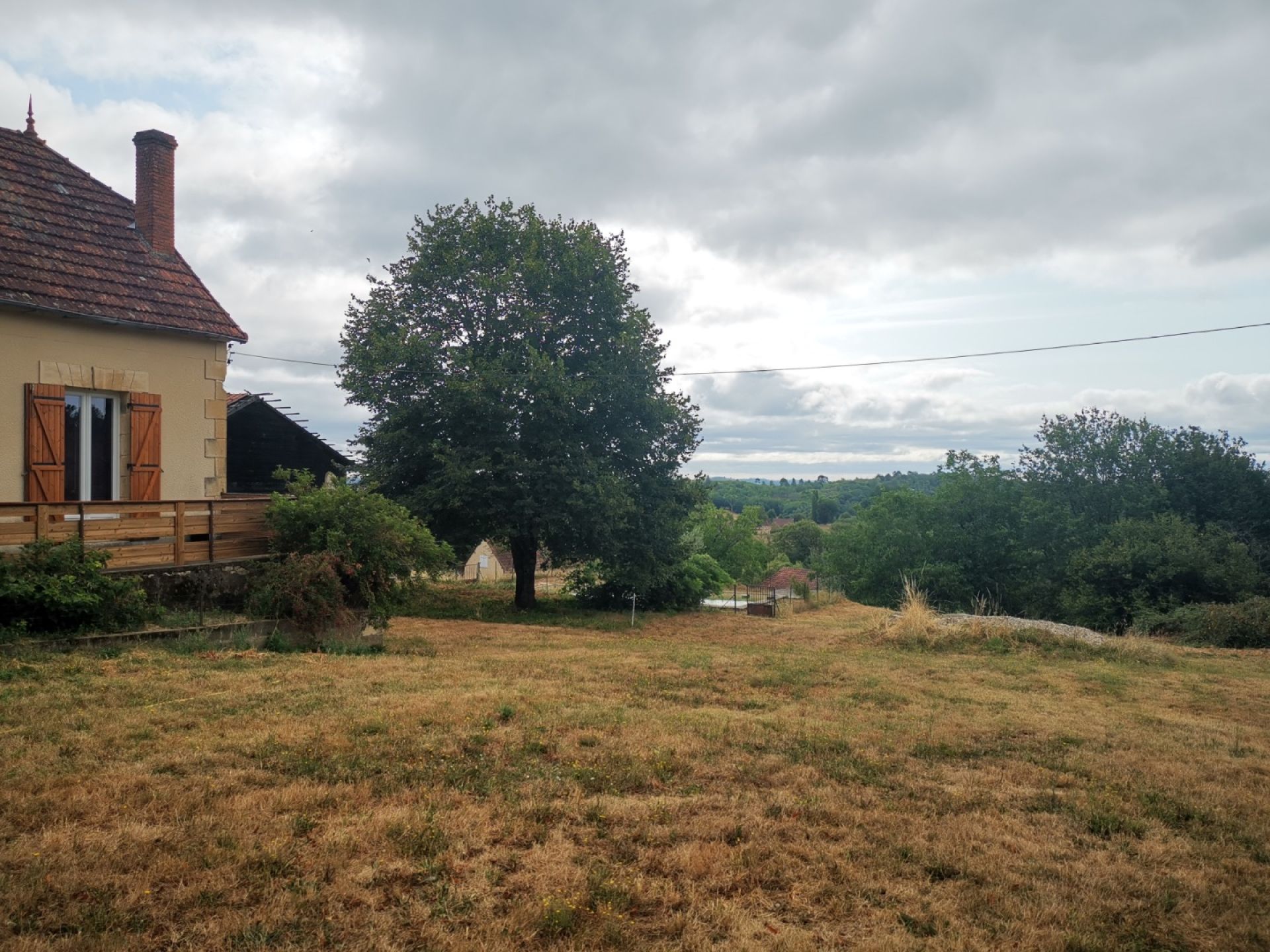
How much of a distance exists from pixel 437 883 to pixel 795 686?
696 centimetres

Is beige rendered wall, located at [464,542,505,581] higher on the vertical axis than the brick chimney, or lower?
lower

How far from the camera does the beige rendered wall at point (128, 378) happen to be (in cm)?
1119

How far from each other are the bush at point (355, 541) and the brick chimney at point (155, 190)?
510cm

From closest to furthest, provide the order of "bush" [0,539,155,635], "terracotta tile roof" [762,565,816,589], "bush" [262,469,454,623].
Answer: "bush" [0,539,155,635] < "bush" [262,469,454,623] < "terracotta tile roof" [762,565,816,589]

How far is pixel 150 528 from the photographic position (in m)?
10.9

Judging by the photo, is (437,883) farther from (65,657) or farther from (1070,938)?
(65,657)

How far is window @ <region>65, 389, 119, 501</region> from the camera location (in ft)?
39.4

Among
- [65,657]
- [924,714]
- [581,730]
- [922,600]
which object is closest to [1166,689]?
[924,714]

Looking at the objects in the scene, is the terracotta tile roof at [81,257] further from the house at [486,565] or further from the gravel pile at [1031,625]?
the house at [486,565]

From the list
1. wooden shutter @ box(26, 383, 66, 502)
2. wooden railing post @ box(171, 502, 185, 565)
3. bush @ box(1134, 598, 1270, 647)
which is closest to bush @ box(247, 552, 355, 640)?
wooden railing post @ box(171, 502, 185, 565)

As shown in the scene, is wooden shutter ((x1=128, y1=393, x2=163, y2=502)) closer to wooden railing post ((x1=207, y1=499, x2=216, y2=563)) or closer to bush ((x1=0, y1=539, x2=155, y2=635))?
wooden railing post ((x1=207, y1=499, x2=216, y2=563))

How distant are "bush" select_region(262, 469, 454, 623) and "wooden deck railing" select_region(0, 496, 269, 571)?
396 mm

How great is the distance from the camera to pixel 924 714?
9031 mm

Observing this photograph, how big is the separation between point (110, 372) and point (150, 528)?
2842mm
